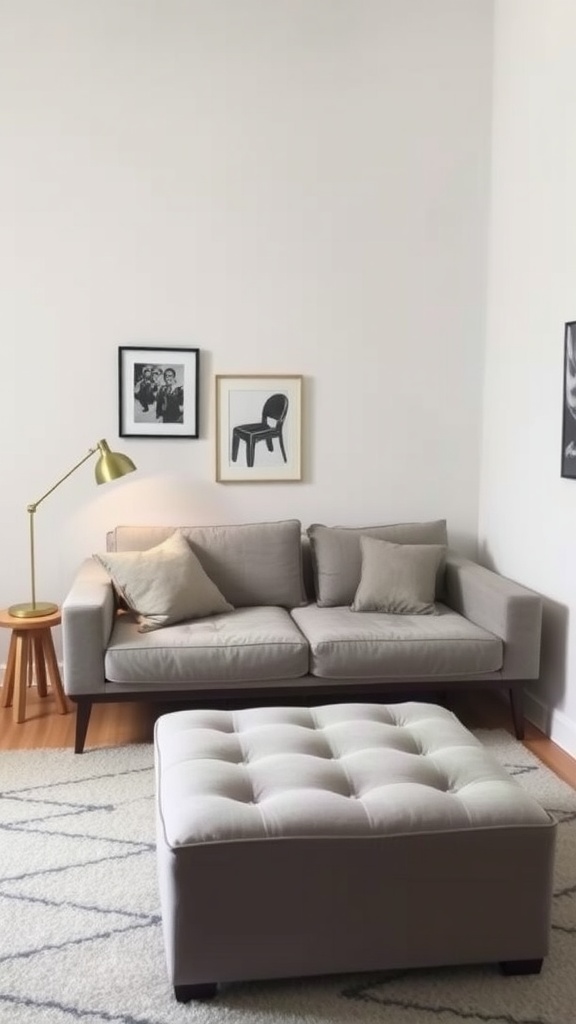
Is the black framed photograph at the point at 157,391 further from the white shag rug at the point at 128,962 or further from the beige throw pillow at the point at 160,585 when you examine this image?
the white shag rug at the point at 128,962

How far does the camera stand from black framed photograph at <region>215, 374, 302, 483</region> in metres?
4.34

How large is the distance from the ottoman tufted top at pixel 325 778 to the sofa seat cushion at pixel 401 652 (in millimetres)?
736

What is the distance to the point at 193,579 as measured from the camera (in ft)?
12.4

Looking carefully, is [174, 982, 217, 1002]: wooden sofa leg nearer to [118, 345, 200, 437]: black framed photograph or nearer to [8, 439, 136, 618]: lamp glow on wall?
[8, 439, 136, 618]: lamp glow on wall

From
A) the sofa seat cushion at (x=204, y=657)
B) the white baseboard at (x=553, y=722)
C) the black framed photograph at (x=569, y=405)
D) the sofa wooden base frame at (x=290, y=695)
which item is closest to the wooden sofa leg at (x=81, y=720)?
the sofa wooden base frame at (x=290, y=695)

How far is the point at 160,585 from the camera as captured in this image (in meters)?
3.68

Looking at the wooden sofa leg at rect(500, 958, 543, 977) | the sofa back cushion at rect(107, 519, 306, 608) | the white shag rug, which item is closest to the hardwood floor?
the white shag rug

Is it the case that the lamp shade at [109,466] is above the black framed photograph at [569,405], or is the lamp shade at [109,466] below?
below

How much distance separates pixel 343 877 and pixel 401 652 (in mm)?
1537

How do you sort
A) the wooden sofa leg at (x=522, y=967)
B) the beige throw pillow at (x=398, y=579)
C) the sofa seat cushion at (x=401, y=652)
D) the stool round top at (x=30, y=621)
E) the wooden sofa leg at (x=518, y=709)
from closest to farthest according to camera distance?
the wooden sofa leg at (x=522, y=967), the sofa seat cushion at (x=401, y=652), the wooden sofa leg at (x=518, y=709), the stool round top at (x=30, y=621), the beige throw pillow at (x=398, y=579)

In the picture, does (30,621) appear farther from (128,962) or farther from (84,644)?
(128,962)

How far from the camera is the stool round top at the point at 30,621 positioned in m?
3.75

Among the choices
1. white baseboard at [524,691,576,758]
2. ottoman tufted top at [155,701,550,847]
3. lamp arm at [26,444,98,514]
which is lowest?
white baseboard at [524,691,576,758]

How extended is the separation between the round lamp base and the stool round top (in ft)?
0.04
